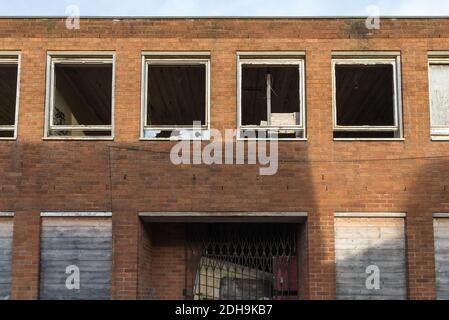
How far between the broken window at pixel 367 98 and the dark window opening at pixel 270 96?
819mm

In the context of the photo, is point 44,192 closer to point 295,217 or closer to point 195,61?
point 195,61

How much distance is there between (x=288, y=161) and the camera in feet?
42.2

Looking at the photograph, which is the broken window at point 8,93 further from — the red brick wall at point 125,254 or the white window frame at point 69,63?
the red brick wall at point 125,254

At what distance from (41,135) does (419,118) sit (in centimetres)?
671

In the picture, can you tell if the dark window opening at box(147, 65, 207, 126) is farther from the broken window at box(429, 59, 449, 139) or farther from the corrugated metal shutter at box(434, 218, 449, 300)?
the corrugated metal shutter at box(434, 218, 449, 300)

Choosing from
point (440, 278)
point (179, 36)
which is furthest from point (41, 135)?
point (440, 278)

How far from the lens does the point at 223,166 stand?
12.8 metres

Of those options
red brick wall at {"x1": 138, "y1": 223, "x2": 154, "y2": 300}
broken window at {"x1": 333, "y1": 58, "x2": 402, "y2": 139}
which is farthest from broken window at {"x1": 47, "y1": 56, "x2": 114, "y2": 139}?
broken window at {"x1": 333, "y1": 58, "x2": 402, "y2": 139}

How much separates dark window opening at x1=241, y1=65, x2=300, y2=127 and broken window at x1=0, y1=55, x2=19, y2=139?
13.9 feet

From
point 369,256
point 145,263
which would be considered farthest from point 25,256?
point 369,256

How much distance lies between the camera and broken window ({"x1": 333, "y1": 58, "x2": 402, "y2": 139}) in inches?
521

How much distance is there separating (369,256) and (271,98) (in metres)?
3.84

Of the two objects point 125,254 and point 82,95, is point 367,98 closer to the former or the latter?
point 82,95

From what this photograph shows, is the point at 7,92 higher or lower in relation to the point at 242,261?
higher
